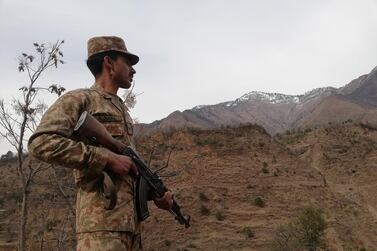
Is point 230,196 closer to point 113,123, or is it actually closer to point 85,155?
point 113,123

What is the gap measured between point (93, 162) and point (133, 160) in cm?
27

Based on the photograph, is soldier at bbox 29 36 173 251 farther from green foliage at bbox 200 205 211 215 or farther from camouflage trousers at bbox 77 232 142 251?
green foliage at bbox 200 205 211 215

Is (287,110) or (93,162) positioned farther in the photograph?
(287,110)

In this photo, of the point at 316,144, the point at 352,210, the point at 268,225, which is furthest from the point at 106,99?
the point at 316,144

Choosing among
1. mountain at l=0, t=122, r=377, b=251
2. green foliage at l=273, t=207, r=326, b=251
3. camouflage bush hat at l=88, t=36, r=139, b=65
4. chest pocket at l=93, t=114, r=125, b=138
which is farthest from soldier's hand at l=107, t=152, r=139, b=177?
green foliage at l=273, t=207, r=326, b=251

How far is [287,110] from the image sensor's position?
100562 millimetres

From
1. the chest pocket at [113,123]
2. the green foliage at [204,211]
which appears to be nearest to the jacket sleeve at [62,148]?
the chest pocket at [113,123]

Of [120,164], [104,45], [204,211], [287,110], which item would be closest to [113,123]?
[120,164]

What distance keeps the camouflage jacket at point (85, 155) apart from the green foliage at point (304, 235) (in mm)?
14112

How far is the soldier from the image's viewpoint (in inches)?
83.4

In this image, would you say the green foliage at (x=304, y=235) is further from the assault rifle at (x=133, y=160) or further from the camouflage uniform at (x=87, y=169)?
the camouflage uniform at (x=87, y=169)

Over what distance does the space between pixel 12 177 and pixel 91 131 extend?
27779 millimetres

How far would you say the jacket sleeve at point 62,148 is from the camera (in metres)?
2.10

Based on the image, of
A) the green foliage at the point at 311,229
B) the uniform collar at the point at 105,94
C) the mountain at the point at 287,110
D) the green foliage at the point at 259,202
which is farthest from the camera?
the mountain at the point at 287,110
